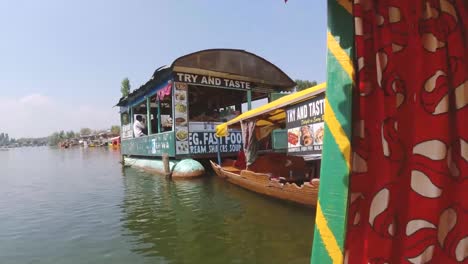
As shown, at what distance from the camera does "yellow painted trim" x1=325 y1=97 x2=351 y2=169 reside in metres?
1.70

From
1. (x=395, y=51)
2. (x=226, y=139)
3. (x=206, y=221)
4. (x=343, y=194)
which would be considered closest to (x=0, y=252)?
(x=206, y=221)

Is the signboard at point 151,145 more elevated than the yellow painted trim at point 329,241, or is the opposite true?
the signboard at point 151,145

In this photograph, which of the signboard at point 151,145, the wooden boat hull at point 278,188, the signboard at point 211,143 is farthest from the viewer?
the signboard at point 151,145

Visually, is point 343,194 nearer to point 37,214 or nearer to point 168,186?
point 37,214

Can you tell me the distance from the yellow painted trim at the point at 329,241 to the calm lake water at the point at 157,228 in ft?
10.3

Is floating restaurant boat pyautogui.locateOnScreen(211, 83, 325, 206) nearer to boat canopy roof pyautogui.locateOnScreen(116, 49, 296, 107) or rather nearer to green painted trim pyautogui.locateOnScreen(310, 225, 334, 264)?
boat canopy roof pyautogui.locateOnScreen(116, 49, 296, 107)

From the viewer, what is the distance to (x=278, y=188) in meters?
7.92

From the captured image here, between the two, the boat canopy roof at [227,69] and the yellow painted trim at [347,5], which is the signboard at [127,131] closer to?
the boat canopy roof at [227,69]

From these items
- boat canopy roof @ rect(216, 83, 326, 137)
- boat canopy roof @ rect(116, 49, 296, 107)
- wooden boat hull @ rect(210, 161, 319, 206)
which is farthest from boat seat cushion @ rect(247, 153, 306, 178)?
boat canopy roof @ rect(116, 49, 296, 107)

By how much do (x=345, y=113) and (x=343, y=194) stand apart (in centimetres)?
44

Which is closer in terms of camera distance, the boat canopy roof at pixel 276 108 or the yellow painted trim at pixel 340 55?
the yellow painted trim at pixel 340 55

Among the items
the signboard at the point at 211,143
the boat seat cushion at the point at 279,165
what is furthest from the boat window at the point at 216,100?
the boat seat cushion at the point at 279,165

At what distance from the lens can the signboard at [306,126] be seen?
7.10 meters

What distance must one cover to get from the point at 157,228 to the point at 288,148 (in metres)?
3.95
